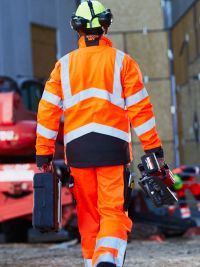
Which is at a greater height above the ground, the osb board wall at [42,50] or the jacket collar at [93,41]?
the jacket collar at [93,41]

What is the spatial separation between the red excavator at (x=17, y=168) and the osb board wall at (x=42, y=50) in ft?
28.1

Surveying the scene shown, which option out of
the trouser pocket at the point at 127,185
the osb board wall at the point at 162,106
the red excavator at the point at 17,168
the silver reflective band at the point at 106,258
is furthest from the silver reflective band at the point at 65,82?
the osb board wall at the point at 162,106

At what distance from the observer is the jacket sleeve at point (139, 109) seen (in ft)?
22.3

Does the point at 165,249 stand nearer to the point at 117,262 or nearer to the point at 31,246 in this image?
the point at 31,246

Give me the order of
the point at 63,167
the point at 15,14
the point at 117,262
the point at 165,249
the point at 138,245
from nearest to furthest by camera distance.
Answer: the point at 117,262
the point at 165,249
the point at 138,245
the point at 63,167
the point at 15,14

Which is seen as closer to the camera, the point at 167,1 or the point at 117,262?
the point at 117,262

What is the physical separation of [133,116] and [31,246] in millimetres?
4810

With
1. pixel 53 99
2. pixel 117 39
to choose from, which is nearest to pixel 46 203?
pixel 53 99

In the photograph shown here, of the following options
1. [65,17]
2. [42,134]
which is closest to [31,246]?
[42,134]

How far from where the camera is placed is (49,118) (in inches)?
271

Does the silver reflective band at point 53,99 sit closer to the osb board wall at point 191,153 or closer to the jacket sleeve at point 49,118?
the jacket sleeve at point 49,118

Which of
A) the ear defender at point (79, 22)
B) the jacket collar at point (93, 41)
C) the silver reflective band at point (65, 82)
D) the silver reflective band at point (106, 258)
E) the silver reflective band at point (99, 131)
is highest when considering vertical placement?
the ear defender at point (79, 22)

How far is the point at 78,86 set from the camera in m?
6.87

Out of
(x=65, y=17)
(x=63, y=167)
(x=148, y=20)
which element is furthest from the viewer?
(x=65, y=17)
